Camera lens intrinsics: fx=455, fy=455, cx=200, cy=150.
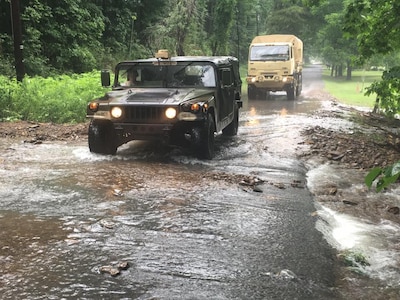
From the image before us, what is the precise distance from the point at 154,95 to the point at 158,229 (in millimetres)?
3509

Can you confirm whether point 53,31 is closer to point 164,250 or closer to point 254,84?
point 254,84

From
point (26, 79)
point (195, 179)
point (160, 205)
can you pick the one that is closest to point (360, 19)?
point (195, 179)

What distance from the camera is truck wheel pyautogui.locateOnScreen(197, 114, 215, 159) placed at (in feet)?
24.5

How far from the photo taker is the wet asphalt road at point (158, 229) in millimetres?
3473

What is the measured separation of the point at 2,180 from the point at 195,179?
2.71 metres

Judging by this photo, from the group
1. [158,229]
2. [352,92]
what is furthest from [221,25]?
[158,229]

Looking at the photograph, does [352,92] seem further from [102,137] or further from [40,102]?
[102,137]

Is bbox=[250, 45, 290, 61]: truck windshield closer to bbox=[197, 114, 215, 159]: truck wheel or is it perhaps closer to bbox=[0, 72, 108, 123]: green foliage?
bbox=[0, 72, 108, 123]: green foliage

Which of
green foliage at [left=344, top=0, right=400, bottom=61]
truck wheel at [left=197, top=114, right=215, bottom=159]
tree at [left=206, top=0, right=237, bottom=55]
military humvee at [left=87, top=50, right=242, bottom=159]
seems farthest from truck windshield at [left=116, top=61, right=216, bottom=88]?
tree at [left=206, top=0, right=237, bottom=55]

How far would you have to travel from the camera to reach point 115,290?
335 centimetres

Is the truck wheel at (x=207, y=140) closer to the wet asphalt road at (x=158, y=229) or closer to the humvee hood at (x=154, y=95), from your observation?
the wet asphalt road at (x=158, y=229)

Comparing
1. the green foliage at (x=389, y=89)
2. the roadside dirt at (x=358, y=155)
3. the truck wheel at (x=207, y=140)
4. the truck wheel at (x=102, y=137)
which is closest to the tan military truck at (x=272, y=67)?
the roadside dirt at (x=358, y=155)

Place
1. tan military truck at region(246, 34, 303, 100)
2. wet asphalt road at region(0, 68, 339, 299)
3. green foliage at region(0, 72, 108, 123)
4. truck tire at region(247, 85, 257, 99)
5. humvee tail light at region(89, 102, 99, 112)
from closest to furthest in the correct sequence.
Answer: wet asphalt road at region(0, 68, 339, 299) < humvee tail light at region(89, 102, 99, 112) < green foliage at region(0, 72, 108, 123) < tan military truck at region(246, 34, 303, 100) < truck tire at region(247, 85, 257, 99)

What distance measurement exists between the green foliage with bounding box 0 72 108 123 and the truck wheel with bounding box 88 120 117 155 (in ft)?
14.0
